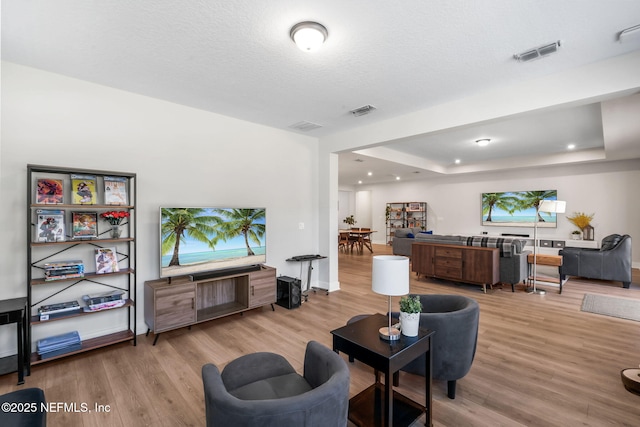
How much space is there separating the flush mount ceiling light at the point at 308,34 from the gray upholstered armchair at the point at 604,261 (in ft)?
19.2

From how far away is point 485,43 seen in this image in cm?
238

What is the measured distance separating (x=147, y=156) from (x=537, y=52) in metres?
4.03

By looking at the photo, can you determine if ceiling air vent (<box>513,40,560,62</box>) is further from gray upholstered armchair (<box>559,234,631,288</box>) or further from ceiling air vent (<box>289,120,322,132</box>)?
gray upholstered armchair (<box>559,234,631,288</box>)

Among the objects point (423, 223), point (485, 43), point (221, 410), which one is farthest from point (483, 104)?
point (423, 223)

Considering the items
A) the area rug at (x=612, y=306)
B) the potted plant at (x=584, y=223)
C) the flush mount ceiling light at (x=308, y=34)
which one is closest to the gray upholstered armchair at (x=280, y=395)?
the flush mount ceiling light at (x=308, y=34)

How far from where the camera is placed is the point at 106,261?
302 centimetres

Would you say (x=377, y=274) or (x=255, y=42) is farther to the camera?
(x=255, y=42)

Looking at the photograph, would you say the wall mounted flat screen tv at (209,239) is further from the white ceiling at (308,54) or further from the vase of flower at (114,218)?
the white ceiling at (308,54)

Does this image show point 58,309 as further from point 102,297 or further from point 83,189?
point 83,189

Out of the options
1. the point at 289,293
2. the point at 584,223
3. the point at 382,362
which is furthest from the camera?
the point at 584,223

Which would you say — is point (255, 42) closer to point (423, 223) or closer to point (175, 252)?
point (175, 252)

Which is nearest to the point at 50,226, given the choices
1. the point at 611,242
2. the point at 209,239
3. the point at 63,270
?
the point at 63,270

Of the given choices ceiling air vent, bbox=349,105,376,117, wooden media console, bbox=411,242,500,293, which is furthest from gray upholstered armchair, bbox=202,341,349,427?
wooden media console, bbox=411,242,500,293

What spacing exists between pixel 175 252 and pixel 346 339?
2394 millimetres
